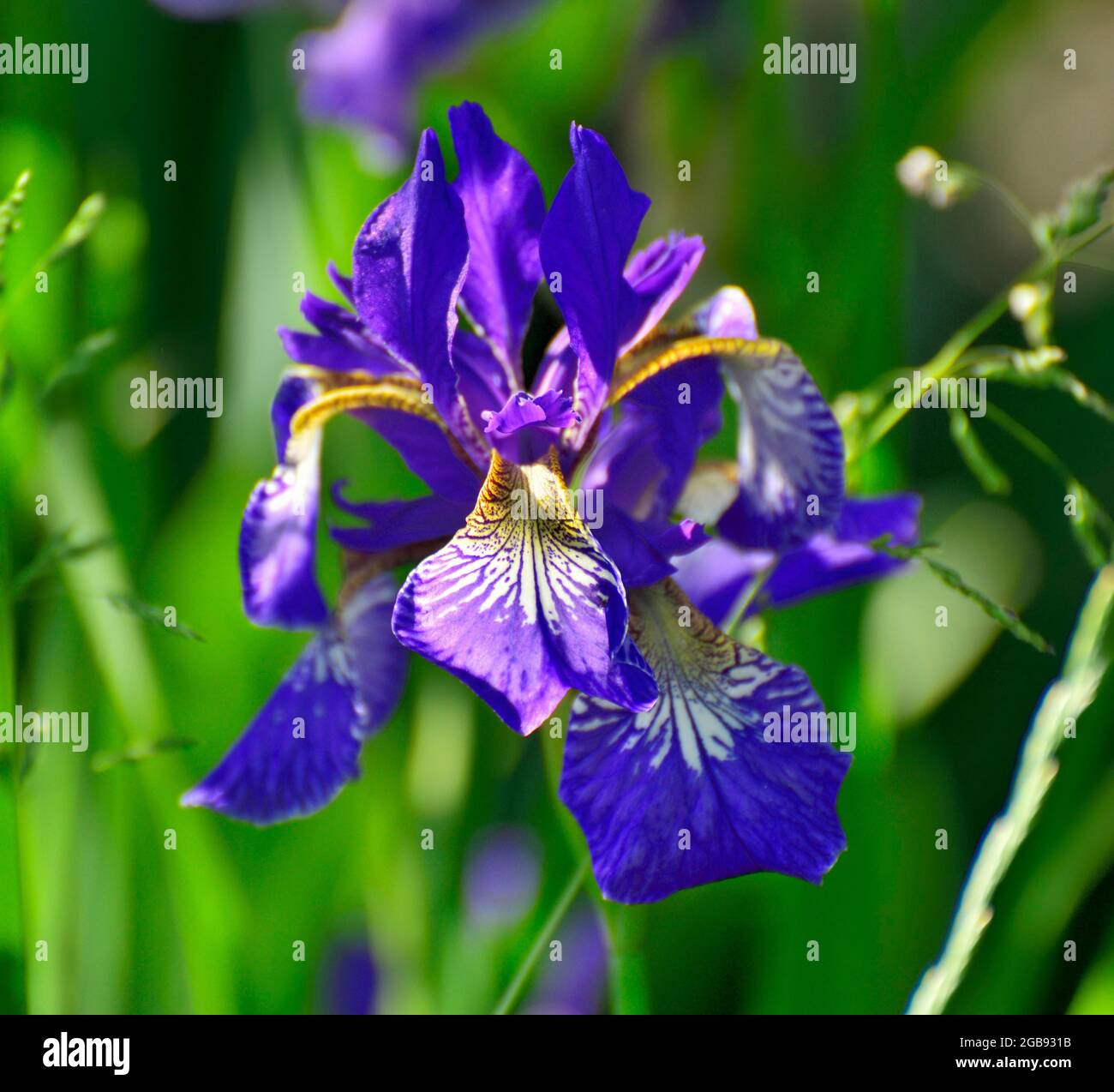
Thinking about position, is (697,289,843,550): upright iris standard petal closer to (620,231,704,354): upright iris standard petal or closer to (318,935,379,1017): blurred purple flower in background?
(620,231,704,354): upright iris standard petal

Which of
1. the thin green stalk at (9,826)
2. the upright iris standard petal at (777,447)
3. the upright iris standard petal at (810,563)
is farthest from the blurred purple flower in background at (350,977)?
the upright iris standard petal at (777,447)

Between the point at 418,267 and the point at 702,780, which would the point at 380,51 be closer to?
the point at 418,267

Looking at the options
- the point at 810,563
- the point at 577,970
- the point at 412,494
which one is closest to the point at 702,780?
the point at 810,563

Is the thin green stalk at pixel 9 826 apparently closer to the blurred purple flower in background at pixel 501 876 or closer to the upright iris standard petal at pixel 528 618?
the upright iris standard petal at pixel 528 618

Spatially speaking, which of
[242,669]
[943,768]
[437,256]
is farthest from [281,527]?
[943,768]

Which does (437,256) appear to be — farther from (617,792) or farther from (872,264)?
(872,264)
